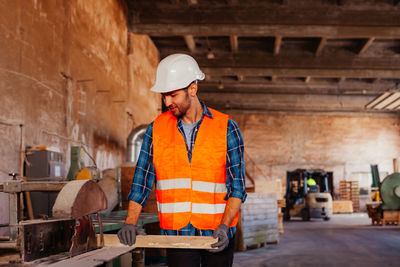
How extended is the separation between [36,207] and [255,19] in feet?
23.9

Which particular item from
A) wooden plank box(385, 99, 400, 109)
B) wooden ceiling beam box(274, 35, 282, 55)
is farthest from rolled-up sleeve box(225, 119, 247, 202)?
wooden plank box(385, 99, 400, 109)

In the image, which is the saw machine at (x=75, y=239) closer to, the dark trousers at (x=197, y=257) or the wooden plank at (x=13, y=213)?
the dark trousers at (x=197, y=257)

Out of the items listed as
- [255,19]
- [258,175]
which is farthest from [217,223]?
[258,175]

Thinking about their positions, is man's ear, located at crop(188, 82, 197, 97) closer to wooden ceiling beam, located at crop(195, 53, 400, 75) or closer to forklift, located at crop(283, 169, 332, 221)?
wooden ceiling beam, located at crop(195, 53, 400, 75)

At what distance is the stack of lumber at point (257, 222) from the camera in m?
8.06

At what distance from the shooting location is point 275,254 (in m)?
7.68

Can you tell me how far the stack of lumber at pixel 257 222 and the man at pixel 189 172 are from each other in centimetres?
575

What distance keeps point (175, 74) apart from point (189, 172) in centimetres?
55

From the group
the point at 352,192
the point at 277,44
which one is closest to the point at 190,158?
the point at 277,44

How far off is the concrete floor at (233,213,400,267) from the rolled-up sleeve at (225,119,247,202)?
15.0 feet

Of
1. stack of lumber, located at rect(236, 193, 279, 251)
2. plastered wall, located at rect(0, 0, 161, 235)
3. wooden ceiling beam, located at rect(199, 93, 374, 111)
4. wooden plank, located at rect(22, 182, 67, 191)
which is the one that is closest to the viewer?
wooden plank, located at rect(22, 182, 67, 191)

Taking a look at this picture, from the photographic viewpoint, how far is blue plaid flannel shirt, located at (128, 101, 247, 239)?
235cm

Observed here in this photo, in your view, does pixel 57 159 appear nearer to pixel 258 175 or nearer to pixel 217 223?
pixel 217 223

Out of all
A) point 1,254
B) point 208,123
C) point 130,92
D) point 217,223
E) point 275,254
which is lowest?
point 275,254
